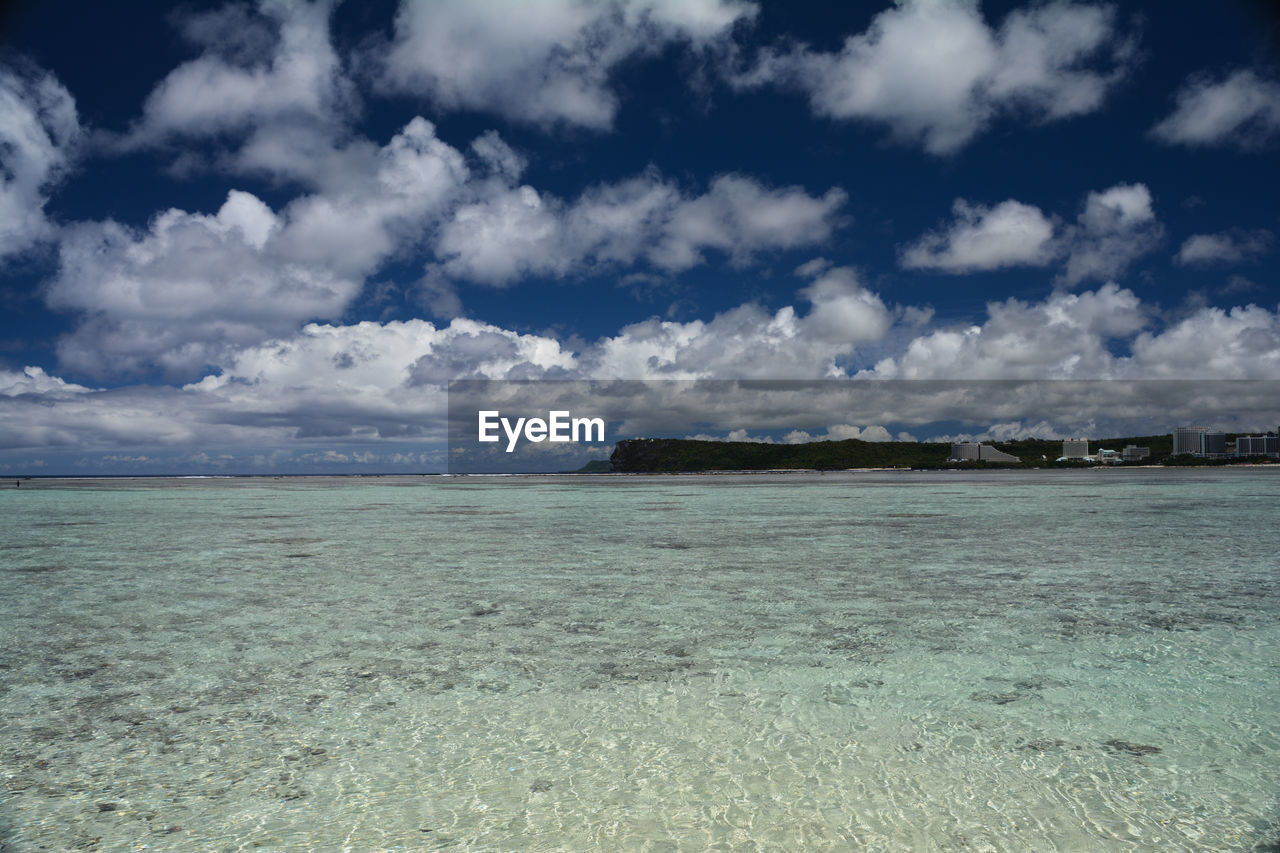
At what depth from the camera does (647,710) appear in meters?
4.56

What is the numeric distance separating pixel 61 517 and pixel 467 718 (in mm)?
26415

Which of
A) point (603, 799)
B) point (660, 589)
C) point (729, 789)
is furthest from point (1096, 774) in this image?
point (660, 589)

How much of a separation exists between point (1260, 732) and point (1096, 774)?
51.4 inches

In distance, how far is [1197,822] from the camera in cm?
316

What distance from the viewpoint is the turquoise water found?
321 cm

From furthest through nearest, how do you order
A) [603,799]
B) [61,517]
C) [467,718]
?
[61,517]
[467,718]
[603,799]

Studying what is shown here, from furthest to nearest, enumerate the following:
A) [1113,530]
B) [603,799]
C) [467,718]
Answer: [1113,530], [467,718], [603,799]

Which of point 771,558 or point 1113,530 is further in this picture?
point 1113,530

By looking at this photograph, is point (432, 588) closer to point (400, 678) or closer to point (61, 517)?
point (400, 678)


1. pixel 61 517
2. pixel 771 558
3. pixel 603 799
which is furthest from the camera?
pixel 61 517

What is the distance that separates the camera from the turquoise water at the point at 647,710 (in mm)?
3205

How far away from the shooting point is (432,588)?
9.06 m

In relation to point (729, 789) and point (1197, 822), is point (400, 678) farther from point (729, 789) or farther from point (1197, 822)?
point (1197, 822)

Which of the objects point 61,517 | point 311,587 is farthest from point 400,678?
point 61,517
